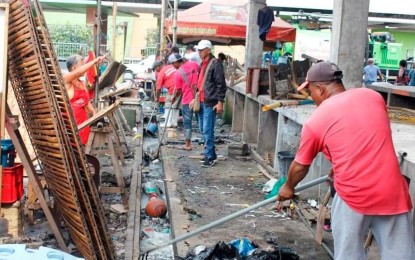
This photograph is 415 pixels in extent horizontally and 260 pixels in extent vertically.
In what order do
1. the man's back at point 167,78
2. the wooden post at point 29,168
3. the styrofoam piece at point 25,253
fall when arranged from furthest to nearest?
the man's back at point 167,78 < the wooden post at point 29,168 < the styrofoam piece at point 25,253

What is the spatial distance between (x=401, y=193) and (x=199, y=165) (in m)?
7.39

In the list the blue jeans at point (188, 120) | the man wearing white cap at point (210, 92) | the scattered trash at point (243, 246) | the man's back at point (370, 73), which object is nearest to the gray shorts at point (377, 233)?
the scattered trash at point (243, 246)


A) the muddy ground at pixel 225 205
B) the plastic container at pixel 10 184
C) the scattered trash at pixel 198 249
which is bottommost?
the muddy ground at pixel 225 205

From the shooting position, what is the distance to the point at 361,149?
446 cm

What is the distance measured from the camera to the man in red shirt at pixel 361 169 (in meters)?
4.46

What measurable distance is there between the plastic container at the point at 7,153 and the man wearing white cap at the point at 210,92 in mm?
5453

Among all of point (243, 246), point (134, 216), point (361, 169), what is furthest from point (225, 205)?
point (361, 169)

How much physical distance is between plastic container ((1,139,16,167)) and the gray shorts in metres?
3.36

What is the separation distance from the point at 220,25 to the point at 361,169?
50.4 ft

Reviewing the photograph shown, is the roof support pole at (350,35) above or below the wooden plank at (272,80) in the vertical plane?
above

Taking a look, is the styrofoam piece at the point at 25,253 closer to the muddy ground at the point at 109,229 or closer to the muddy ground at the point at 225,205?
the muddy ground at the point at 109,229

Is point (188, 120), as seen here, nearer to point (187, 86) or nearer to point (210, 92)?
point (187, 86)

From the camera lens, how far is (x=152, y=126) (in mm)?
15719

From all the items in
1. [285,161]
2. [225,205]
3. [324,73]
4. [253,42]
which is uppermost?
[324,73]
